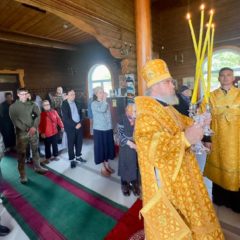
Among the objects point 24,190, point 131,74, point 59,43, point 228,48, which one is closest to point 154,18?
point 228,48

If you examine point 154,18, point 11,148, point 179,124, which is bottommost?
point 11,148

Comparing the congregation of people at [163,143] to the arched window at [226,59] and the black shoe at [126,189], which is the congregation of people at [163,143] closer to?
the black shoe at [126,189]

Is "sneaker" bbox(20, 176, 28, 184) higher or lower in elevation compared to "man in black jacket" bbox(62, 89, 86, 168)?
lower

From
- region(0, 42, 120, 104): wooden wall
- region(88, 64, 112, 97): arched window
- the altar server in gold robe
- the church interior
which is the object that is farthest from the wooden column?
region(88, 64, 112, 97): arched window

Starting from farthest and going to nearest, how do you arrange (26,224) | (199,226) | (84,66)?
(84,66), (26,224), (199,226)

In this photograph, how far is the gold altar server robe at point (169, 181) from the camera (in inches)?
43.9

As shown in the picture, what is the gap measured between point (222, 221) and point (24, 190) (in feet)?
8.59

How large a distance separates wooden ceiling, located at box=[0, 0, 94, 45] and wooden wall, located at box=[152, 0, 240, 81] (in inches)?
85.1

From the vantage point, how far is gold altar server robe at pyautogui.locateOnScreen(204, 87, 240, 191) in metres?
2.16

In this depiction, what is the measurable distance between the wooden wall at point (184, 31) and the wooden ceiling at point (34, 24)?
216 cm

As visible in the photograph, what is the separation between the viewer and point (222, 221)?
2127 mm

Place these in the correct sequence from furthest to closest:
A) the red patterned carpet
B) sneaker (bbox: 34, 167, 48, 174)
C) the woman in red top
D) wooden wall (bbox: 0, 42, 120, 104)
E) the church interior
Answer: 1. wooden wall (bbox: 0, 42, 120, 104)
2. the woman in red top
3. sneaker (bbox: 34, 167, 48, 174)
4. the church interior
5. the red patterned carpet

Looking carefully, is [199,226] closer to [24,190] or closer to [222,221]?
[222,221]

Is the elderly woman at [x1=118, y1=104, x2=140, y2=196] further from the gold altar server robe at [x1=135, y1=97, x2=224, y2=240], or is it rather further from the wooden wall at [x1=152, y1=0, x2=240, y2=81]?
the wooden wall at [x1=152, y1=0, x2=240, y2=81]
